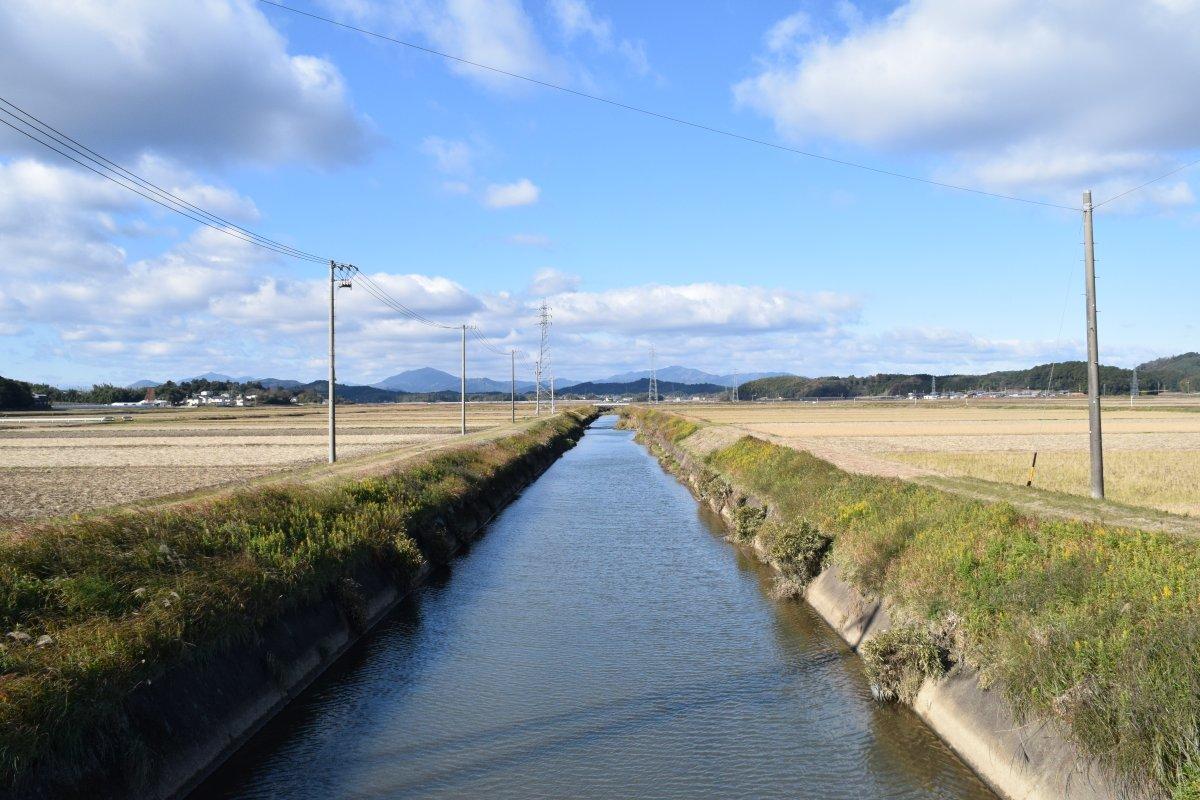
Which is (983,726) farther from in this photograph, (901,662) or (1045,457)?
(1045,457)

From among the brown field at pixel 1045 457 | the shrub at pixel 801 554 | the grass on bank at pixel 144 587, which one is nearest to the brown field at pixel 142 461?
the grass on bank at pixel 144 587

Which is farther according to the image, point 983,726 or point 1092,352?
point 1092,352

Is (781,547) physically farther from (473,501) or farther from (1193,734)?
(473,501)

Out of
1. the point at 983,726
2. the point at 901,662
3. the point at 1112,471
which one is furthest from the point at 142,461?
the point at 1112,471

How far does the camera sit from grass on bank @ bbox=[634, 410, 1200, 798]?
24.8 ft

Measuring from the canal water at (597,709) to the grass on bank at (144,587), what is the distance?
1.68 metres

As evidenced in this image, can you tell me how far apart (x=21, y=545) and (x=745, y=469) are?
26159mm

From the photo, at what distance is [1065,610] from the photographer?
10.0 meters

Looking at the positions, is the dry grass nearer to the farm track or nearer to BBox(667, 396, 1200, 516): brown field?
BBox(667, 396, 1200, 516): brown field

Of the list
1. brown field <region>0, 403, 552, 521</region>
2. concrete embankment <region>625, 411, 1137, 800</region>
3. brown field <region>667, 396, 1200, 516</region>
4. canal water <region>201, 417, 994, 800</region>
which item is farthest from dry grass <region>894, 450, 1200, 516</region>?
brown field <region>0, 403, 552, 521</region>

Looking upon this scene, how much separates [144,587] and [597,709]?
6881mm

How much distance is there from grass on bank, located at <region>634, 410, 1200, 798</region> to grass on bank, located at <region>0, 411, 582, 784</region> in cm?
1014

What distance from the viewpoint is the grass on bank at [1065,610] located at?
7562mm

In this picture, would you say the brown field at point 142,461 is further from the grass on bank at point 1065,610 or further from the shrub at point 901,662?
the grass on bank at point 1065,610
